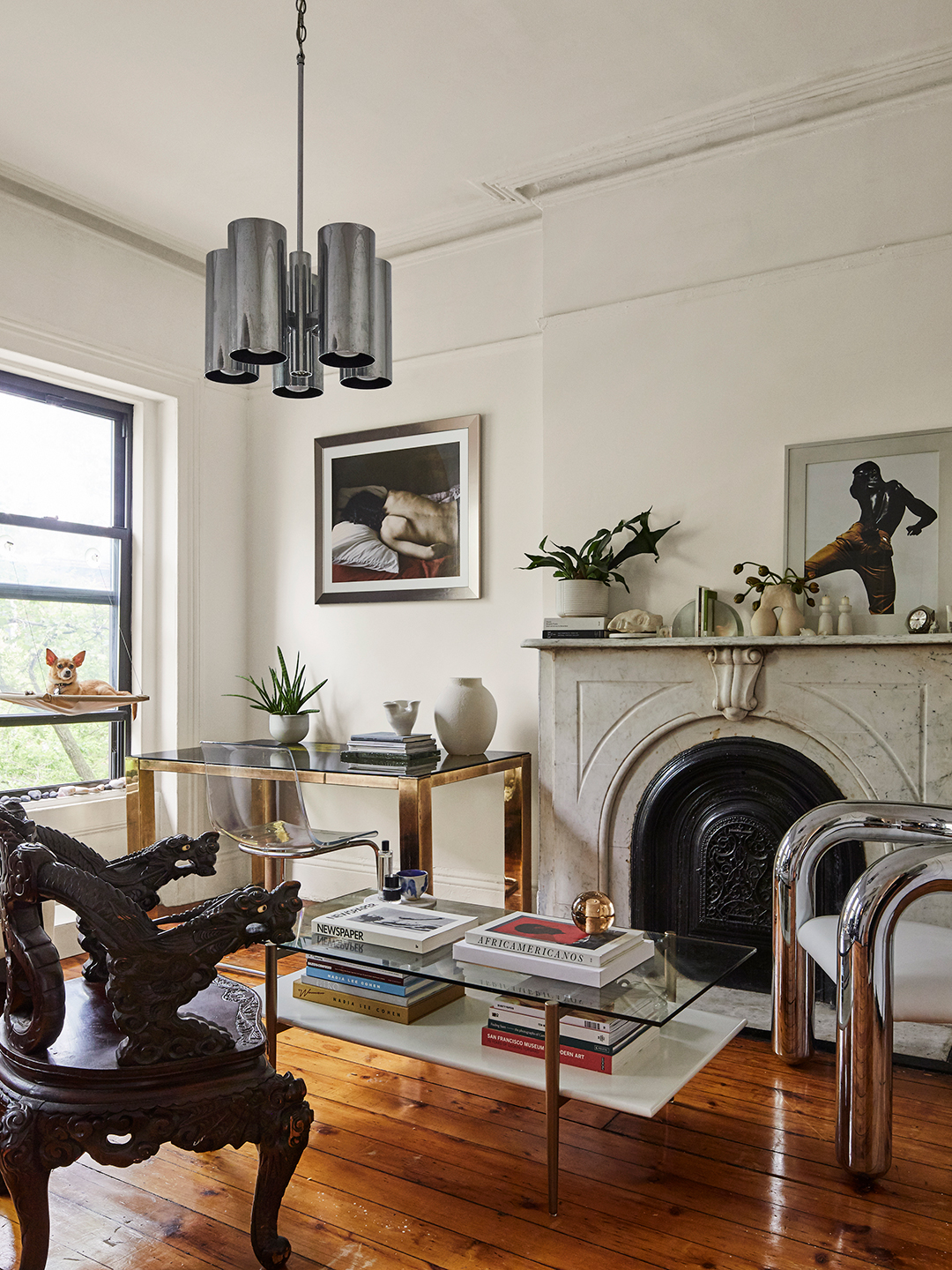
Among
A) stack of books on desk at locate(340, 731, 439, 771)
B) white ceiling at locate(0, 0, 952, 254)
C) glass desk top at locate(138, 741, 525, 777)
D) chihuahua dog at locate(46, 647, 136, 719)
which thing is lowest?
glass desk top at locate(138, 741, 525, 777)

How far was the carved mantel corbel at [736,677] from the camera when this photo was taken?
9.91 ft

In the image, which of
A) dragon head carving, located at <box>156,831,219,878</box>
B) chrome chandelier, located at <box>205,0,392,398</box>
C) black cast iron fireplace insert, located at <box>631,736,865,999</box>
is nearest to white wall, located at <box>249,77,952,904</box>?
black cast iron fireplace insert, located at <box>631,736,865,999</box>

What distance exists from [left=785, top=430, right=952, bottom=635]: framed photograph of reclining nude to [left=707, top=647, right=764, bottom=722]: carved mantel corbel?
32 cm

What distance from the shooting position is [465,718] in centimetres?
353

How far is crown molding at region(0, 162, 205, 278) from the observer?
3.52 m

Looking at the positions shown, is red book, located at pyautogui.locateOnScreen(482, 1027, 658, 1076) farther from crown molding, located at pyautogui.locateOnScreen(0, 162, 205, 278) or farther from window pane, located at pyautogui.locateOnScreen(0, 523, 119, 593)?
crown molding, located at pyautogui.locateOnScreen(0, 162, 205, 278)

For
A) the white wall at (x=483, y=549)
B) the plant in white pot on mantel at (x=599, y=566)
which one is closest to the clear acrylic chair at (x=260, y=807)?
the white wall at (x=483, y=549)

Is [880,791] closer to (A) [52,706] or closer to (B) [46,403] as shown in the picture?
(A) [52,706]

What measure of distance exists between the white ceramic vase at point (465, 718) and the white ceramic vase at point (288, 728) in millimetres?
781

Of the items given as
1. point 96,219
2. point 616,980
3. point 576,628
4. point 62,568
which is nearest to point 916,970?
point 616,980

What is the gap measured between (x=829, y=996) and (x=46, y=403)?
11.9 ft

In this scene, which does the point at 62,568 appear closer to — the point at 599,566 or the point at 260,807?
the point at 260,807

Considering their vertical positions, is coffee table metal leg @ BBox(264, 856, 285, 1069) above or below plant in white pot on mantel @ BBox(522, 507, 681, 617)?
below

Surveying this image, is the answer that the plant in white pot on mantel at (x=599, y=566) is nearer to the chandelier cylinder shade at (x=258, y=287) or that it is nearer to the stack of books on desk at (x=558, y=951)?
the stack of books on desk at (x=558, y=951)
